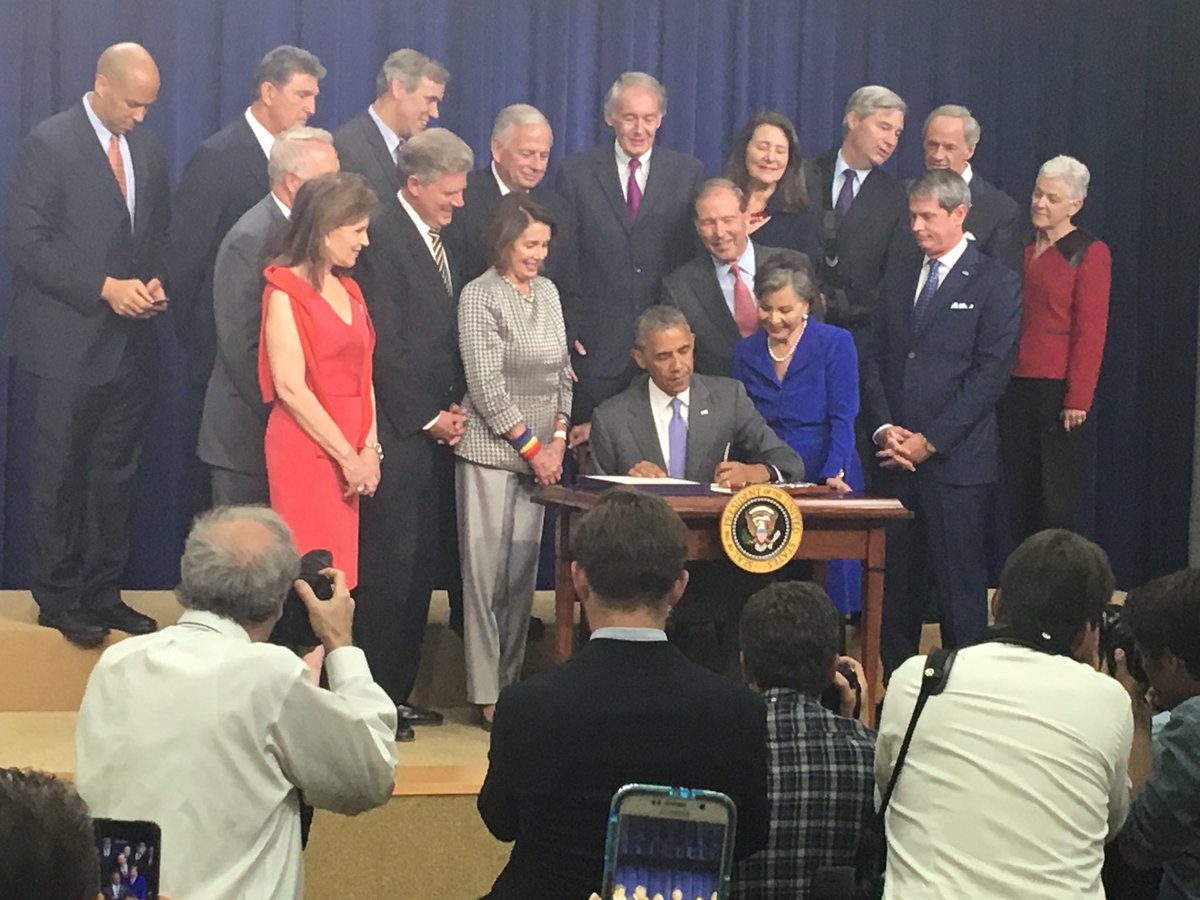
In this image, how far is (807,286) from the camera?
462cm

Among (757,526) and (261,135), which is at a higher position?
(261,135)

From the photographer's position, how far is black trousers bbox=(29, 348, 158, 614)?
15.4ft

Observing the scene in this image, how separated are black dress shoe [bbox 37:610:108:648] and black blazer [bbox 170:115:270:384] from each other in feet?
2.60

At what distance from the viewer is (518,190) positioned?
16.0ft

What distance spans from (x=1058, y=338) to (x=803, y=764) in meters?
3.39

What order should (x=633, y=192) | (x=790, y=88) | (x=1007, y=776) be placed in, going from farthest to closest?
(x=790, y=88) < (x=633, y=192) < (x=1007, y=776)

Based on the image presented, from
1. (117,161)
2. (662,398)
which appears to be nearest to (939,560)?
(662,398)

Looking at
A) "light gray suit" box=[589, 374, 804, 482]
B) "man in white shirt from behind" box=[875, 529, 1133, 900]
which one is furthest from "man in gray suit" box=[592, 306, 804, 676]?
"man in white shirt from behind" box=[875, 529, 1133, 900]

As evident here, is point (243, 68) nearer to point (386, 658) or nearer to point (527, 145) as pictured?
point (527, 145)

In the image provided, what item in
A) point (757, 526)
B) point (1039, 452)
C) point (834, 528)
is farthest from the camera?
point (1039, 452)

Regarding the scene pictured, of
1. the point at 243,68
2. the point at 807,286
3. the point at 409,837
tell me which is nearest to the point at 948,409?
the point at 807,286

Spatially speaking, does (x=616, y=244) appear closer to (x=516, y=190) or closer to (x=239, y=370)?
(x=516, y=190)

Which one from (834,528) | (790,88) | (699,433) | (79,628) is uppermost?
(790,88)

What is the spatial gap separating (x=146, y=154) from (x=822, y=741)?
3.14 metres
